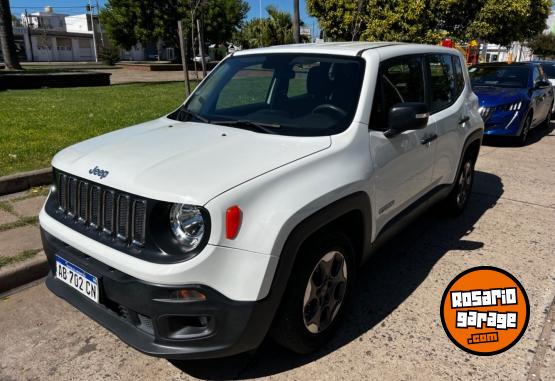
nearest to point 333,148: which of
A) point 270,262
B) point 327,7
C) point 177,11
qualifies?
point 270,262

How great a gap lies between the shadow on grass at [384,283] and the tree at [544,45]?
5644 cm

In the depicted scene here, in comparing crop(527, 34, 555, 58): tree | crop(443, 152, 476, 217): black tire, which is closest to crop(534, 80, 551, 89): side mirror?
crop(443, 152, 476, 217): black tire

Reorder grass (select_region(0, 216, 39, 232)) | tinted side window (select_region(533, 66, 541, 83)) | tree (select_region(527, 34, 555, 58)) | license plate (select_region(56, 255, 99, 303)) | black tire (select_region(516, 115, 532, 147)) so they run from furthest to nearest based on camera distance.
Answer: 1. tree (select_region(527, 34, 555, 58))
2. tinted side window (select_region(533, 66, 541, 83))
3. black tire (select_region(516, 115, 532, 147))
4. grass (select_region(0, 216, 39, 232))
5. license plate (select_region(56, 255, 99, 303))

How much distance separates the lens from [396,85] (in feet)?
11.2

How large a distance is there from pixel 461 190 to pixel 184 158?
349 centimetres

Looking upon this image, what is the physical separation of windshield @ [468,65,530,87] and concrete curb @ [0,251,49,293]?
8.81m

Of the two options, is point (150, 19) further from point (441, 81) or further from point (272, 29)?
point (441, 81)

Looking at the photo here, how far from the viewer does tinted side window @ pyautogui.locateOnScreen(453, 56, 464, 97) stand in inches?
178

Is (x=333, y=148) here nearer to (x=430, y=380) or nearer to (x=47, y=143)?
(x=430, y=380)

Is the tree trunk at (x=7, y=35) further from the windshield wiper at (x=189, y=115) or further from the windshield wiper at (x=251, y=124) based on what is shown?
the windshield wiper at (x=251, y=124)

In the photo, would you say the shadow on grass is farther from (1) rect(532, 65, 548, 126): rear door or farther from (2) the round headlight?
(1) rect(532, 65, 548, 126): rear door

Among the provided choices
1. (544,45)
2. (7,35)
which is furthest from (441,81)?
(544,45)

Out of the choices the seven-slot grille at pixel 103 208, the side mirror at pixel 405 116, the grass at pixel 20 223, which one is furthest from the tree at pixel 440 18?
the seven-slot grille at pixel 103 208

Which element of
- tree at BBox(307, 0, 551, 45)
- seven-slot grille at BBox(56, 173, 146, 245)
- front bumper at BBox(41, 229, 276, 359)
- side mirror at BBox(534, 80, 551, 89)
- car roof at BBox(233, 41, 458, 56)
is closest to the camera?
front bumper at BBox(41, 229, 276, 359)
